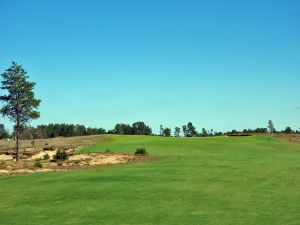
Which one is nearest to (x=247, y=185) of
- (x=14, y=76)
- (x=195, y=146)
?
(x=14, y=76)

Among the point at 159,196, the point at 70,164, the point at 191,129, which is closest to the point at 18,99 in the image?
the point at 70,164

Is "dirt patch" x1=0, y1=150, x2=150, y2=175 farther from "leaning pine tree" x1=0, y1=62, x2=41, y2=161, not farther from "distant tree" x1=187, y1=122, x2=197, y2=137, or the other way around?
"distant tree" x1=187, y1=122, x2=197, y2=137

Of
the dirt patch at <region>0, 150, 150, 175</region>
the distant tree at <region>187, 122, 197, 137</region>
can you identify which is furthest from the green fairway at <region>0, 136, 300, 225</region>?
the distant tree at <region>187, 122, 197, 137</region>

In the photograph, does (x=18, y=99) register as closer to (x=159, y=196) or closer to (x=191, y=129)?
(x=159, y=196)

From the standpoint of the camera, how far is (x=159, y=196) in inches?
989

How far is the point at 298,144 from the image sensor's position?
74438 mm

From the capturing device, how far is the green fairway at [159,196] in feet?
65.4

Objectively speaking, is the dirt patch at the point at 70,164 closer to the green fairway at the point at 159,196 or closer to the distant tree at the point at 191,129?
the green fairway at the point at 159,196

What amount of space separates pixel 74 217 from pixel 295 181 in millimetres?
15526

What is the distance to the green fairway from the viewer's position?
19938 mm

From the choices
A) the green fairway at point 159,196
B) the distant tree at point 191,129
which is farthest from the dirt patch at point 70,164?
the distant tree at point 191,129

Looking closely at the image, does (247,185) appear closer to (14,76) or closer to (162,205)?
(162,205)

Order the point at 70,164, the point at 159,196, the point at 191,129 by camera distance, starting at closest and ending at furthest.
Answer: the point at 159,196 → the point at 70,164 → the point at 191,129

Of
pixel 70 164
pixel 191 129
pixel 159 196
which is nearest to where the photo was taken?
pixel 159 196
